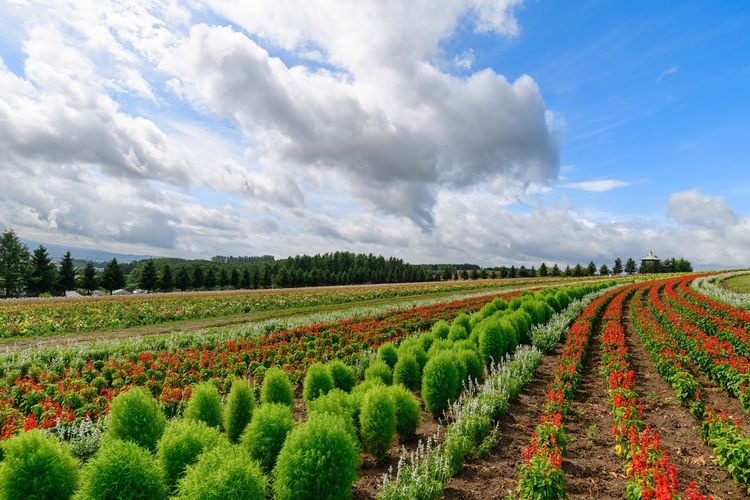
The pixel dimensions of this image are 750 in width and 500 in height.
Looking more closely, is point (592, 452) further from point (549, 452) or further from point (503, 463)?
point (549, 452)

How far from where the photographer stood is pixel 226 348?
16.2 metres

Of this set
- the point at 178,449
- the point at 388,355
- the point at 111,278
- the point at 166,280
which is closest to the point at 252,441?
the point at 178,449

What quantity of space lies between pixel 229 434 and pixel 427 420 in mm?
4255

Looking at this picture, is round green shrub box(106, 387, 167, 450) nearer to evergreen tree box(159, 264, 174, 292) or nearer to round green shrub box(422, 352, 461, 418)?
round green shrub box(422, 352, 461, 418)

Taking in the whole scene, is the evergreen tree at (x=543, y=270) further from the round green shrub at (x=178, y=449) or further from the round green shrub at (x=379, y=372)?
the round green shrub at (x=178, y=449)

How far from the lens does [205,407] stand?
287 inches

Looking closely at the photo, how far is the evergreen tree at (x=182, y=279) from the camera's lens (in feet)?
252

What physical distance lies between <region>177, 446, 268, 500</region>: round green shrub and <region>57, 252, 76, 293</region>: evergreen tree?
73430mm

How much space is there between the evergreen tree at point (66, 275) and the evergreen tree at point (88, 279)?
4.57ft

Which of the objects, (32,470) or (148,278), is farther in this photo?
(148,278)

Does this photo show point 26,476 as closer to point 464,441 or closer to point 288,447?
point 288,447

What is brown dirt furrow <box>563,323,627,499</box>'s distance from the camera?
5.87m

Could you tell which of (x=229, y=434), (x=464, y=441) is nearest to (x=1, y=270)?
(x=229, y=434)

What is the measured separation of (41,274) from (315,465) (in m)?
74.5
